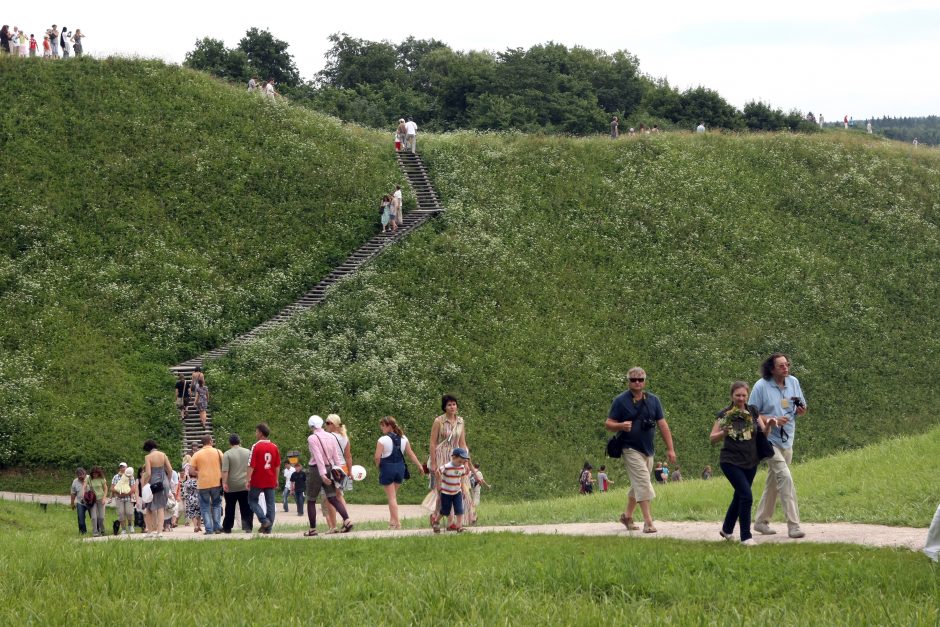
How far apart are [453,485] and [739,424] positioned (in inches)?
182

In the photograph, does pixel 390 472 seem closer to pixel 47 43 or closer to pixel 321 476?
pixel 321 476

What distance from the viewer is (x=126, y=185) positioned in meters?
43.6

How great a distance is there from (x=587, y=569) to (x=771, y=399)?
13.3ft

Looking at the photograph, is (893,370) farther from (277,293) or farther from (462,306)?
(277,293)

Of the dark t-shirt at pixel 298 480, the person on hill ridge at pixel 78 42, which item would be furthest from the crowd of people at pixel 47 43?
the dark t-shirt at pixel 298 480

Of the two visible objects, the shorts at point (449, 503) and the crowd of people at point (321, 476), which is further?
the crowd of people at point (321, 476)

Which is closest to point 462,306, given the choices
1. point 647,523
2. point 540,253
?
point 540,253

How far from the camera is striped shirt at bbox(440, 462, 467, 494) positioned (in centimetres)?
1625

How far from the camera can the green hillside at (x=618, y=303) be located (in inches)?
1379

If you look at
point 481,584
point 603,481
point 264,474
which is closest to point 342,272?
point 603,481

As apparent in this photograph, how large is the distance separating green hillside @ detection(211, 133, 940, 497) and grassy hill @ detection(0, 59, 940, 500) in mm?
109

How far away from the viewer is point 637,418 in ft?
49.0

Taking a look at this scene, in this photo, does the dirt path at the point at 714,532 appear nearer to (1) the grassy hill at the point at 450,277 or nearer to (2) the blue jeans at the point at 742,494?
(2) the blue jeans at the point at 742,494

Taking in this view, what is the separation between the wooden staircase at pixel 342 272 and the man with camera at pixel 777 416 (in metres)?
20.6
